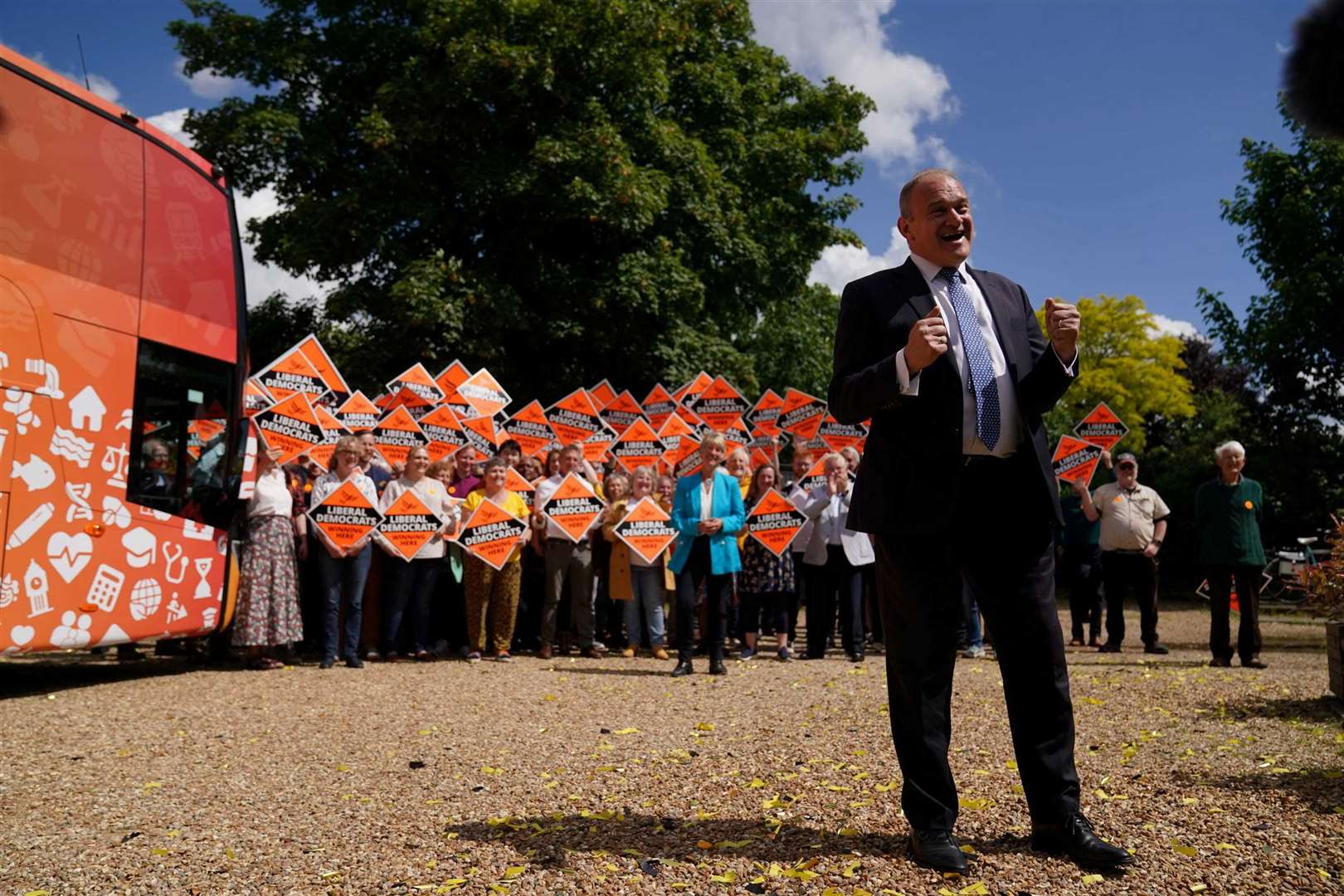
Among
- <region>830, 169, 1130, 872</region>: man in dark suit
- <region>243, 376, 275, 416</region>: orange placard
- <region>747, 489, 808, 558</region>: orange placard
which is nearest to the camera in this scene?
<region>830, 169, 1130, 872</region>: man in dark suit

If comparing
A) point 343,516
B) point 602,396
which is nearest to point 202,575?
point 343,516

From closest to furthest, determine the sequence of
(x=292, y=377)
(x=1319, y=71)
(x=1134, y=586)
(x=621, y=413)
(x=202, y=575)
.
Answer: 1. (x=1319, y=71)
2. (x=202, y=575)
3. (x=1134, y=586)
4. (x=292, y=377)
5. (x=621, y=413)

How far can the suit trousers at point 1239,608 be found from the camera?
10.5m

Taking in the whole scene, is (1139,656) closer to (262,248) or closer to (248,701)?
(248,701)

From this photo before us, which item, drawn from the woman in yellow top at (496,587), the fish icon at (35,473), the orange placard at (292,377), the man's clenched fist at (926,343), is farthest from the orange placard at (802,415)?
the man's clenched fist at (926,343)

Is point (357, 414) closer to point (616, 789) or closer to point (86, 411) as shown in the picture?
point (86, 411)

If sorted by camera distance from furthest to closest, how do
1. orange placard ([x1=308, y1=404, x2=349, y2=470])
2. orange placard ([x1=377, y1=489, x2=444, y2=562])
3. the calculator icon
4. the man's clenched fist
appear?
orange placard ([x1=308, y1=404, x2=349, y2=470]) → orange placard ([x1=377, y1=489, x2=444, y2=562]) → the calculator icon → the man's clenched fist

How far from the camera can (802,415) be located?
15.4 meters

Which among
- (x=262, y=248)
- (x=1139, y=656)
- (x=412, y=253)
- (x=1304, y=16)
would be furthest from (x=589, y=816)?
(x=262, y=248)

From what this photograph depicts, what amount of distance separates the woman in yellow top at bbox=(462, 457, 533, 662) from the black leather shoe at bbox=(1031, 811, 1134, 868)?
796 cm

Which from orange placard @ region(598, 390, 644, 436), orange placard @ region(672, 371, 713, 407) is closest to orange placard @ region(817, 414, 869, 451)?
orange placard @ region(672, 371, 713, 407)

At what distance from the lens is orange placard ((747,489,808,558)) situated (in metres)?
11.3

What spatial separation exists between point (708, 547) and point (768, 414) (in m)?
6.41

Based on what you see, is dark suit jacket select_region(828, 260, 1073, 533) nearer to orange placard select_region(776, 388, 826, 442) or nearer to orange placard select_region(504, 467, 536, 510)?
orange placard select_region(504, 467, 536, 510)
